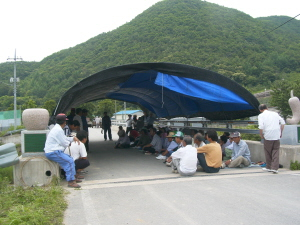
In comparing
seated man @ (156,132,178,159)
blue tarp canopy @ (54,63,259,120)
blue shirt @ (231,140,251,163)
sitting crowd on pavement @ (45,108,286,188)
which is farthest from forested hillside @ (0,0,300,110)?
sitting crowd on pavement @ (45,108,286,188)

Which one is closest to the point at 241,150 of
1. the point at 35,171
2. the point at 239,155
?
the point at 239,155

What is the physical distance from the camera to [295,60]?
52.8 meters

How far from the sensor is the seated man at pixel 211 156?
7430mm

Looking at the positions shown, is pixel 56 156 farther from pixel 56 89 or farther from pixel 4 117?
pixel 56 89

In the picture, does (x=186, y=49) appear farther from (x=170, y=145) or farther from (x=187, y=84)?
(x=170, y=145)

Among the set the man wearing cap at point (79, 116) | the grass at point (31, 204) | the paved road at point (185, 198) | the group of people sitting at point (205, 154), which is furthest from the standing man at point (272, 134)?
the man wearing cap at point (79, 116)

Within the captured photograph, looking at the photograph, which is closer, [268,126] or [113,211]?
[113,211]

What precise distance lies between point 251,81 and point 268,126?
49.0 metres

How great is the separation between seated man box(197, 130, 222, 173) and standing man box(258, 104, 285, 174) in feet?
4.31

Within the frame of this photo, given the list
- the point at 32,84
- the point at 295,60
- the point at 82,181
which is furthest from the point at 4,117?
the point at 295,60

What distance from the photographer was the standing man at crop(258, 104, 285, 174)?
7477 millimetres

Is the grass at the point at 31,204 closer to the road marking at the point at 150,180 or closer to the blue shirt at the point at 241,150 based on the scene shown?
the road marking at the point at 150,180

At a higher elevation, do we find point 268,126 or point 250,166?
point 268,126

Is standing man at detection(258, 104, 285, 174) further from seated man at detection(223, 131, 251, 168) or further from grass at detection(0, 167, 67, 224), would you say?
grass at detection(0, 167, 67, 224)
